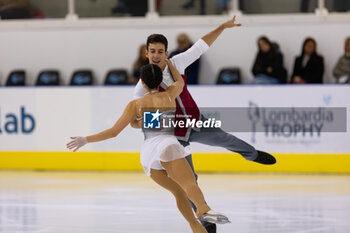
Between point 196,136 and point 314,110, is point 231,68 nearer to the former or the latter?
point 314,110

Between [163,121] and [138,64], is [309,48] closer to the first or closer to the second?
[138,64]

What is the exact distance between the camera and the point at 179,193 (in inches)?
217

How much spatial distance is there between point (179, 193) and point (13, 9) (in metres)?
8.78

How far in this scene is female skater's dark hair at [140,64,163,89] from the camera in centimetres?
527

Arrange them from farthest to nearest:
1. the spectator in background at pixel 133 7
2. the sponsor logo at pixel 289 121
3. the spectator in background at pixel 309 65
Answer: the spectator in background at pixel 133 7 < the spectator in background at pixel 309 65 < the sponsor logo at pixel 289 121

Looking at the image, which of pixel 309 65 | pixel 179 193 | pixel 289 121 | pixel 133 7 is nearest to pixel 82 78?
pixel 133 7

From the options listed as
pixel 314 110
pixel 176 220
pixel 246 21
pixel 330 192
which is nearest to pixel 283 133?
pixel 314 110

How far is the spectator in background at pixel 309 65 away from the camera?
37.7 feet

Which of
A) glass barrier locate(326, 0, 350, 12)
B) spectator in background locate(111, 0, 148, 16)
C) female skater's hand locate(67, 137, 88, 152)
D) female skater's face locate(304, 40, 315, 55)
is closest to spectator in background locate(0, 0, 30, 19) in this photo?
spectator in background locate(111, 0, 148, 16)

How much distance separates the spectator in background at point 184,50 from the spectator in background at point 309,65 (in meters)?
1.68

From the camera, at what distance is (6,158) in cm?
1152

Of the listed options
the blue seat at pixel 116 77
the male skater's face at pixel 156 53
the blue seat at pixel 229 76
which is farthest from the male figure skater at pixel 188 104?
the blue seat at pixel 116 77

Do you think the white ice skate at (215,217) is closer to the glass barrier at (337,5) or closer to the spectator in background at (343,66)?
the spectator in background at (343,66)

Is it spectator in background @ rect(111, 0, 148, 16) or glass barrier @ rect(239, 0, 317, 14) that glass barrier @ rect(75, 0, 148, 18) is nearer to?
spectator in background @ rect(111, 0, 148, 16)
